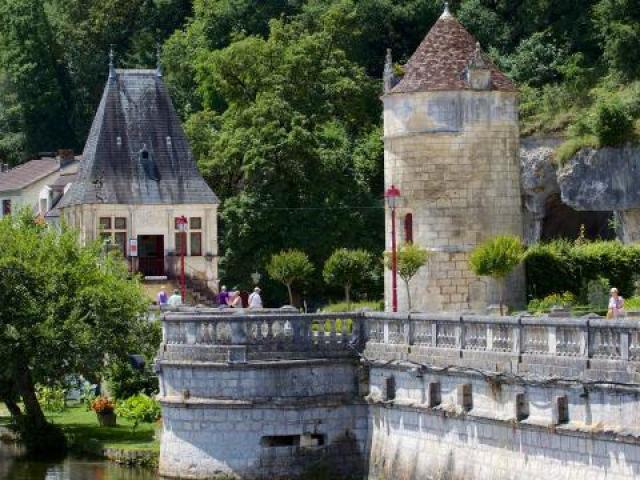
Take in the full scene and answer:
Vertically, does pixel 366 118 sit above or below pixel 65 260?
above

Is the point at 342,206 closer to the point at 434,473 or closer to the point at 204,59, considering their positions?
the point at 204,59

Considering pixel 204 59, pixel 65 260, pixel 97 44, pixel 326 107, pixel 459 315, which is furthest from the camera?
pixel 97 44

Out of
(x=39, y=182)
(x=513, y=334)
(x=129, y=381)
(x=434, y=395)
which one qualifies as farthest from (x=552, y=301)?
(x=39, y=182)

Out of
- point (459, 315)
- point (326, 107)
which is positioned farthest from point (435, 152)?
point (326, 107)

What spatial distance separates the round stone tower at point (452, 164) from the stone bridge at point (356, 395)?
1257 cm

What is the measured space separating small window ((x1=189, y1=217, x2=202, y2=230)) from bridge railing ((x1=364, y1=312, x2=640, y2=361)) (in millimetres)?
31770

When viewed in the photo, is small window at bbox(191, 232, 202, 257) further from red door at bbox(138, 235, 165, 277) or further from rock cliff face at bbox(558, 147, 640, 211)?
rock cliff face at bbox(558, 147, 640, 211)

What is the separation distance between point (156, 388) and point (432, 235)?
28.1 feet

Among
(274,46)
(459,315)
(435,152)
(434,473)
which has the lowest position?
(434,473)

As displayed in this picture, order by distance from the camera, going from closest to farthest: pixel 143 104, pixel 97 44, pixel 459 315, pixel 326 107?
pixel 459 315 → pixel 143 104 → pixel 326 107 → pixel 97 44

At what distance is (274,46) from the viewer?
78312mm

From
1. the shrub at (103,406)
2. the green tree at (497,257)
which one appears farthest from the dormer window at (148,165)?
the shrub at (103,406)

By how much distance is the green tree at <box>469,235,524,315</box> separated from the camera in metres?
51.5

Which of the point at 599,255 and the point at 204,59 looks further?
the point at 204,59
